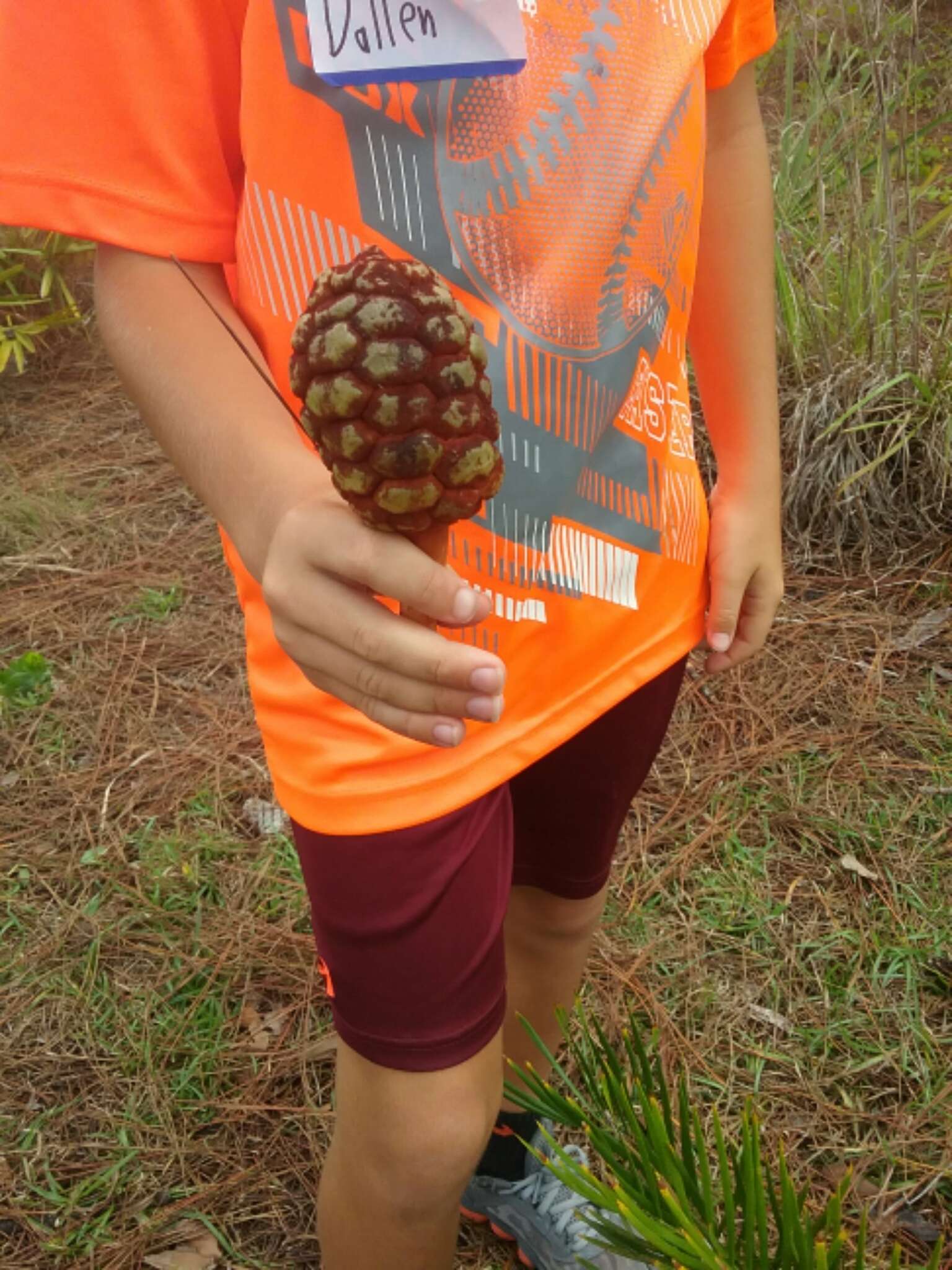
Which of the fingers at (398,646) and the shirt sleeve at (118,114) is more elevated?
the shirt sleeve at (118,114)

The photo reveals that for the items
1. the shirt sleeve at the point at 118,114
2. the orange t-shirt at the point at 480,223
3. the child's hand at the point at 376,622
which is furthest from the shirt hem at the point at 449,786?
the shirt sleeve at the point at 118,114

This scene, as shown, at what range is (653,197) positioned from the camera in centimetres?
104

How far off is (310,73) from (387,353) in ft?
1.57

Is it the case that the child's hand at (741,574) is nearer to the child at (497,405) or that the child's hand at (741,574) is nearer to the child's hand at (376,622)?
the child at (497,405)

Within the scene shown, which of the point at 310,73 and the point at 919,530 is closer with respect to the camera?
the point at 310,73

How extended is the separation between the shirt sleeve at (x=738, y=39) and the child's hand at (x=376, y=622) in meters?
0.86

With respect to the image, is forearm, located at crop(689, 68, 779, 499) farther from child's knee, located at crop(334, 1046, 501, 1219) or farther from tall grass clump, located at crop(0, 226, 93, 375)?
tall grass clump, located at crop(0, 226, 93, 375)

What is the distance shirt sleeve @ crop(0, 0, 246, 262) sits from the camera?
2.61 ft

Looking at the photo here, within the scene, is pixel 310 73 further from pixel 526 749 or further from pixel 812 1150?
pixel 812 1150

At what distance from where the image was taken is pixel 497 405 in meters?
0.94

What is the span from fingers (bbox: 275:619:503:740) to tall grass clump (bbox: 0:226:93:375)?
3254 millimetres

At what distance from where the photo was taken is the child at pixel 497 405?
788 mm

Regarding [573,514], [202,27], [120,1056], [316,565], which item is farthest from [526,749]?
[120,1056]

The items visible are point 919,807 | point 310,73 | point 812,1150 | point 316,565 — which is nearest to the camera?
point 316,565
